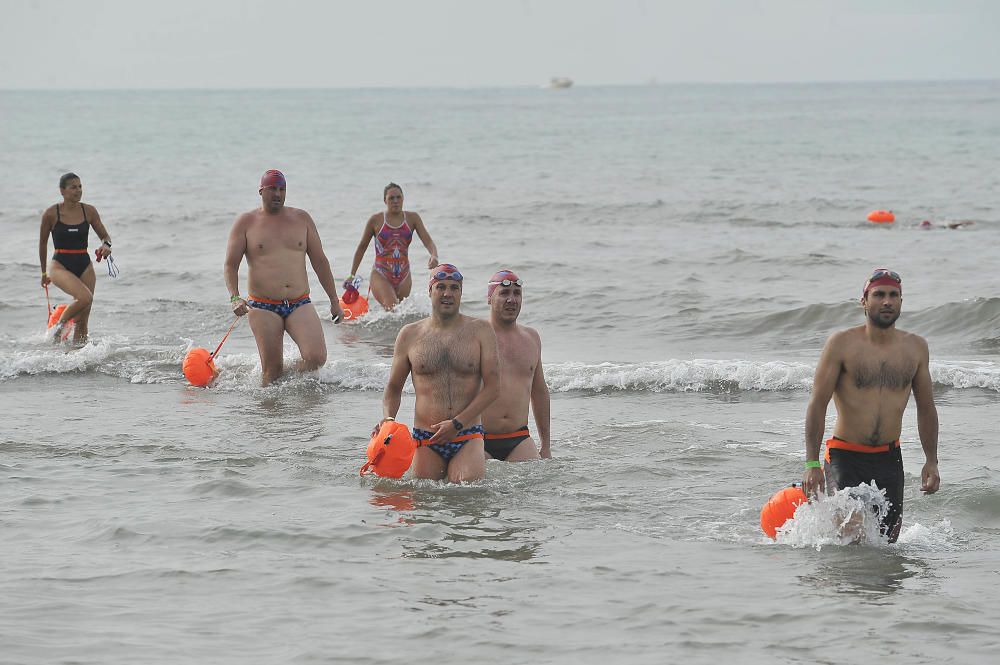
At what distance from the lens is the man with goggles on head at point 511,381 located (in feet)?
27.2

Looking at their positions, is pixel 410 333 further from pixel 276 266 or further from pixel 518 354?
pixel 276 266

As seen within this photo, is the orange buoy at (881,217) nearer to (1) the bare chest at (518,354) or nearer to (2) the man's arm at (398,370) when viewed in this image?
(1) the bare chest at (518,354)

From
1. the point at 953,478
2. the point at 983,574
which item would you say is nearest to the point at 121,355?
the point at 953,478

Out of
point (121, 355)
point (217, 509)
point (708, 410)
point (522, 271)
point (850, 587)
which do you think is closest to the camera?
point (850, 587)

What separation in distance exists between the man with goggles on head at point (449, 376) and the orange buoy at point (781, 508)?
179cm

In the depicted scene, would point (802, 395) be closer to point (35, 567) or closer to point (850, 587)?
point (850, 587)

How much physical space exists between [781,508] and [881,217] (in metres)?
21.7

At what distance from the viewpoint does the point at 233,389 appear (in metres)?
12.0

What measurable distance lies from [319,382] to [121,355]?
2.68m

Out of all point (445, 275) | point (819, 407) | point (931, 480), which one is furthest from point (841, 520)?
point (445, 275)

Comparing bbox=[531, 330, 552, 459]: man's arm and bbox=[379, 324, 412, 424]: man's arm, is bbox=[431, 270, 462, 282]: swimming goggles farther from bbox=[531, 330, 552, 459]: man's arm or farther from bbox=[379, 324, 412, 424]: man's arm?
bbox=[531, 330, 552, 459]: man's arm

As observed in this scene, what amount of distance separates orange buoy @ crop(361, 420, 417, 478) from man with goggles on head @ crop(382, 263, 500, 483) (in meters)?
0.08

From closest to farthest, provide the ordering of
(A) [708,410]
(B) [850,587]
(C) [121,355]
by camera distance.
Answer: (B) [850,587], (A) [708,410], (C) [121,355]

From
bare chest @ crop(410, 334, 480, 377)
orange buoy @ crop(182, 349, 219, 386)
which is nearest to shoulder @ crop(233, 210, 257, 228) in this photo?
orange buoy @ crop(182, 349, 219, 386)
